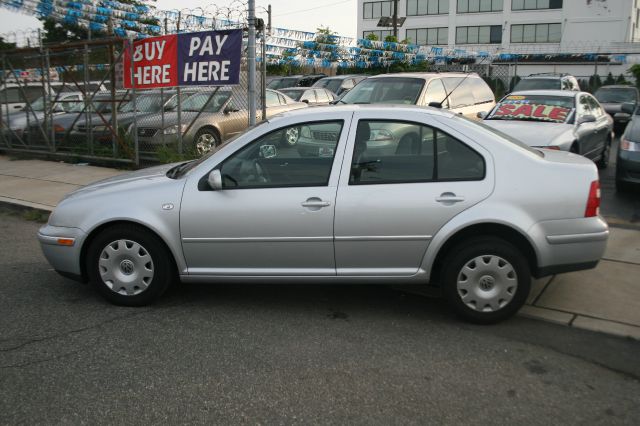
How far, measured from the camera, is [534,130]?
891 centimetres

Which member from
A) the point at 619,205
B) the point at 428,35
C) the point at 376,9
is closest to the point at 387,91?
the point at 619,205

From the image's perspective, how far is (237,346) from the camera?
13.7 feet

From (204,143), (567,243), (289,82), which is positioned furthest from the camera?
(289,82)

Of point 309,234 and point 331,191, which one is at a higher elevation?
point 331,191

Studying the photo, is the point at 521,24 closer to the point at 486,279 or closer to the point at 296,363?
the point at 486,279

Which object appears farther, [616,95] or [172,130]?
[616,95]

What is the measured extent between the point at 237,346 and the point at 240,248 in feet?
2.53

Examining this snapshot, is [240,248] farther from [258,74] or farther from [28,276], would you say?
[258,74]

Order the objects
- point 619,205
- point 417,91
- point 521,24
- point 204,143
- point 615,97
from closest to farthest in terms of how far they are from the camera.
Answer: point 619,205 → point 417,91 → point 204,143 → point 615,97 → point 521,24

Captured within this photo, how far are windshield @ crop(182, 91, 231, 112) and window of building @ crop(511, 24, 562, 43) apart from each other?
158ft

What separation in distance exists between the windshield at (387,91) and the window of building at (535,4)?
4896 centimetres

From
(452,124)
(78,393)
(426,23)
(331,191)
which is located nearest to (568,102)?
(452,124)

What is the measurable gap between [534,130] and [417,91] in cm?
211

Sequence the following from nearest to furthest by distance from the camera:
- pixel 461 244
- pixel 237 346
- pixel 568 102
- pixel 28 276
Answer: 1. pixel 237 346
2. pixel 461 244
3. pixel 28 276
4. pixel 568 102
